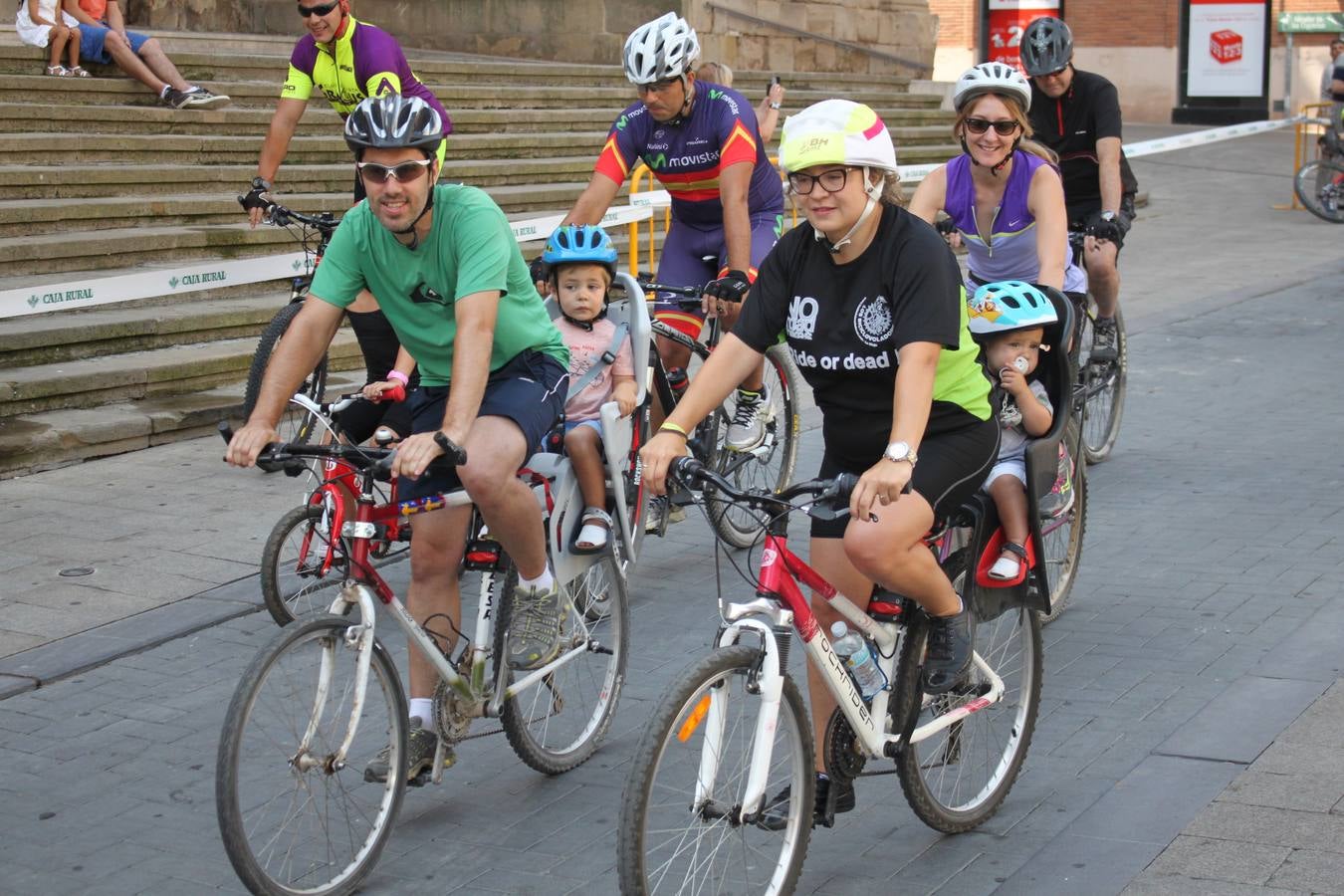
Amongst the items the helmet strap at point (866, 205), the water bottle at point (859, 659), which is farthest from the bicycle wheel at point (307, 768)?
the helmet strap at point (866, 205)

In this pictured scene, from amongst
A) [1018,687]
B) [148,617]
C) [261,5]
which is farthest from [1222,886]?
[261,5]

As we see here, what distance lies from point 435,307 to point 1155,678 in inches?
106

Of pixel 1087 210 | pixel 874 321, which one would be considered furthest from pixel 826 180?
pixel 1087 210

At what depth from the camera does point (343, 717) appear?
4160mm

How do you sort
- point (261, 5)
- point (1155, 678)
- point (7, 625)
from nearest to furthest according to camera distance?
point (1155, 678), point (7, 625), point (261, 5)

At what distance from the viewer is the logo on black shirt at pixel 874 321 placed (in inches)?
163

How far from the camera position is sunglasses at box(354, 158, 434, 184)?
14.9ft

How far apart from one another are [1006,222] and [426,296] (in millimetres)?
2651

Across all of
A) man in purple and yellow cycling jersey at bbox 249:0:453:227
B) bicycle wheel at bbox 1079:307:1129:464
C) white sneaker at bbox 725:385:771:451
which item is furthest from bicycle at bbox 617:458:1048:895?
man in purple and yellow cycling jersey at bbox 249:0:453:227

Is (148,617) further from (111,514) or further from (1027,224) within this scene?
(1027,224)

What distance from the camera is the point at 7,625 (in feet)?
21.0

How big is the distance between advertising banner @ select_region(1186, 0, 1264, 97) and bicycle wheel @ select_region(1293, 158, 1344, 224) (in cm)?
1509

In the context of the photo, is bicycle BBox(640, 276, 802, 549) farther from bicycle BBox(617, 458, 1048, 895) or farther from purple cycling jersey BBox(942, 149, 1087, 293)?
bicycle BBox(617, 458, 1048, 895)

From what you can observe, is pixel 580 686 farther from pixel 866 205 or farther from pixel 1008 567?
pixel 866 205
